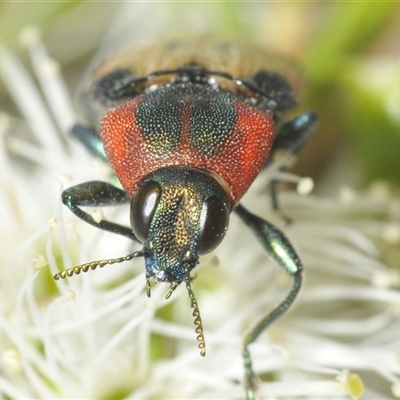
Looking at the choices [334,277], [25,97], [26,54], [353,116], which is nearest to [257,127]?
[334,277]

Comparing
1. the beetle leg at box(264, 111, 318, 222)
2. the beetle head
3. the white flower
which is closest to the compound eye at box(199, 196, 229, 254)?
the beetle head

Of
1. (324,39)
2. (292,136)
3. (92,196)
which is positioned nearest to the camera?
(92,196)

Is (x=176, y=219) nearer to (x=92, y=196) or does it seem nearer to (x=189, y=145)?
(x=189, y=145)

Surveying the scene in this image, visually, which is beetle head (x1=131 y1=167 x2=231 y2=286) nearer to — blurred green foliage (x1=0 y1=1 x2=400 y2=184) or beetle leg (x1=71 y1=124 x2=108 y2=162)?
beetle leg (x1=71 y1=124 x2=108 y2=162)

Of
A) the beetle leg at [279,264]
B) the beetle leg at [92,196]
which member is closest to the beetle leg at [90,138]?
the beetle leg at [92,196]

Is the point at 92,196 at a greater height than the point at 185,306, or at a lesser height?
greater

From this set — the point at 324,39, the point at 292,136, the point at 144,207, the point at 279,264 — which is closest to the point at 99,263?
the point at 144,207
